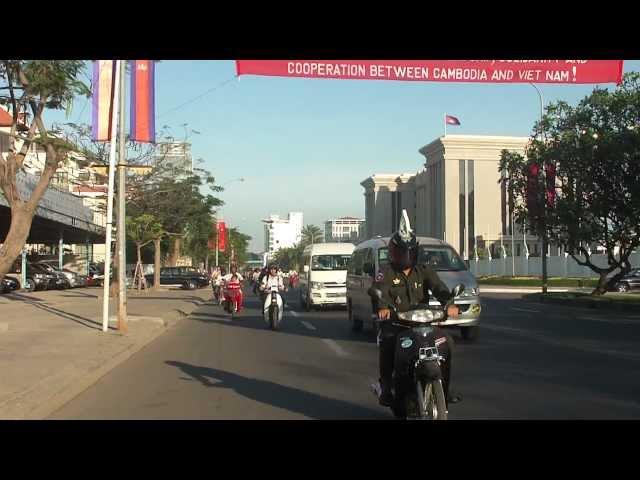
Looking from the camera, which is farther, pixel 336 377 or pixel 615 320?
pixel 615 320

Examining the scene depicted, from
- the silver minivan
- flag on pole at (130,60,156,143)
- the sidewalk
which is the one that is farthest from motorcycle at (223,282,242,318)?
flag on pole at (130,60,156,143)

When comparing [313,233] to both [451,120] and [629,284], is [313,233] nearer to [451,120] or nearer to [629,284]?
[451,120]

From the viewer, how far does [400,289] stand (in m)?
7.02

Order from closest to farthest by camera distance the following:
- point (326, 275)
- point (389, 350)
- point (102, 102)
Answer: point (389, 350)
point (102, 102)
point (326, 275)

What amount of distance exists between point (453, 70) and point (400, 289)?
21.1 ft

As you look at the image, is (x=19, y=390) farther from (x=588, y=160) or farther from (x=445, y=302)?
(x=588, y=160)

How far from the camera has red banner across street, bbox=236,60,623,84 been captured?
12.0 meters

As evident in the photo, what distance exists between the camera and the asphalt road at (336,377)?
324 inches

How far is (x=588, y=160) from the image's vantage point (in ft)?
92.5

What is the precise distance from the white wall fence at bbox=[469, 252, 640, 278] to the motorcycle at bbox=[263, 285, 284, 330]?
3398 centimetres

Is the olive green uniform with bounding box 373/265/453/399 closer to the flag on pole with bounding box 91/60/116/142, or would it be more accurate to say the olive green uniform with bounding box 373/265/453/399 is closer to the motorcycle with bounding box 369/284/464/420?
the motorcycle with bounding box 369/284/464/420

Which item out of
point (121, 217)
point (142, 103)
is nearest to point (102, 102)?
point (142, 103)
